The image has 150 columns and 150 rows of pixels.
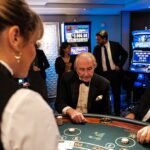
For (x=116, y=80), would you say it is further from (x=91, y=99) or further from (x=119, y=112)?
(x=91, y=99)

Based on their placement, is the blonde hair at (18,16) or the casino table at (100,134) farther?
the casino table at (100,134)

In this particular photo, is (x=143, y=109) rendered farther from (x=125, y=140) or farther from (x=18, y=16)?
(x=18, y=16)

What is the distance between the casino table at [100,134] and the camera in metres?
1.43

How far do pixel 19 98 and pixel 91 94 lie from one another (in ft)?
5.73

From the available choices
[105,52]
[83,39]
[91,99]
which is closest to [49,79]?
[83,39]

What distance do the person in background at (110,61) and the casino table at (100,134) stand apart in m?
2.62

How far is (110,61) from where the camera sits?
446 cm

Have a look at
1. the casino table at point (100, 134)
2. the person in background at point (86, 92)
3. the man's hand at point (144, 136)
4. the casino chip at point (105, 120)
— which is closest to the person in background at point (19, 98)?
the casino table at point (100, 134)

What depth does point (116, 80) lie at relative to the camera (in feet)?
14.7

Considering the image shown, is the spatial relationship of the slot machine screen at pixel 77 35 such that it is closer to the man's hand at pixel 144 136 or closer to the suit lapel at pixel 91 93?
the suit lapel at pixel 91 93

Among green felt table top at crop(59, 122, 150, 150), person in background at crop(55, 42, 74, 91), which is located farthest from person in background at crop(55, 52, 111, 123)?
person in background at crop(55, 42, 74, 91)

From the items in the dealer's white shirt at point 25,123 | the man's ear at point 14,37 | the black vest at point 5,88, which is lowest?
the dealer's white shirt at point 25,123

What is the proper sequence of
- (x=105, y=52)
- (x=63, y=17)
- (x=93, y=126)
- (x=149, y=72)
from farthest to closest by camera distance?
(x=63, y=17)
(x=149, y=72)
(x=105, y=52)
(x=93, y=126)

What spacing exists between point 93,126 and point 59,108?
57 centimetres
